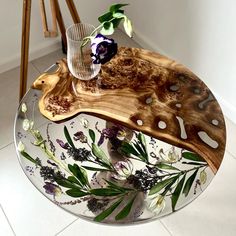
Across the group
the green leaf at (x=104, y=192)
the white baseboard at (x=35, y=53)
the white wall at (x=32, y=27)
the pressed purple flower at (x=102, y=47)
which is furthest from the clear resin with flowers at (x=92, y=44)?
the white baseboard at (x=35, y=53)

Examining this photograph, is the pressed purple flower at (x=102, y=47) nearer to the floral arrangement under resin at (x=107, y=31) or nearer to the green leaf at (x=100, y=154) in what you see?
the floral arrangement under resin at (x=107, y=31)

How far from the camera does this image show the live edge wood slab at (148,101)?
86 cm

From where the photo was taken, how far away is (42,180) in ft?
2.67

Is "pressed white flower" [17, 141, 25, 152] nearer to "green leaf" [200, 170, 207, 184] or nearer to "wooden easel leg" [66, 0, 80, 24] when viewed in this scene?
"green leaf" [200, 170, 207, 184]

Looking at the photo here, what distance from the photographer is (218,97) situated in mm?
1540

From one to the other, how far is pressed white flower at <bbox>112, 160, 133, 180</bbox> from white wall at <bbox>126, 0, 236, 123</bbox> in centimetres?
80

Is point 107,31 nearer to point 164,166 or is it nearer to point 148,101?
point 148,101

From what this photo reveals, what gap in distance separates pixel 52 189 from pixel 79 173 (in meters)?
0.08

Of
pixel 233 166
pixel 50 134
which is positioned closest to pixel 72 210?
pixel 50 134

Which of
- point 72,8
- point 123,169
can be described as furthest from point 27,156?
point 72,8

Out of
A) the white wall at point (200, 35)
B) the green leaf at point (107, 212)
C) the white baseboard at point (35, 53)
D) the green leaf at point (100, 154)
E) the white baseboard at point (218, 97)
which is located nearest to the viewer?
the green leaf at point (107, 212)

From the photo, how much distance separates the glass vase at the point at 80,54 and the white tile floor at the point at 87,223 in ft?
1.97

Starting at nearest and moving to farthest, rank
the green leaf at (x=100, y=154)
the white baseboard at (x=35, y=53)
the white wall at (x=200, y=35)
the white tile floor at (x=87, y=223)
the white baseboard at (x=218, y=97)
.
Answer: the green leaf at (x=100, y=154), the white tile floor at (x=87, y=223), the white wall at (x=200, y=35), the white baseboard at (x=218, y=97), the white baseboard at (x=35, y=53)

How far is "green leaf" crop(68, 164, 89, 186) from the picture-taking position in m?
0.81
